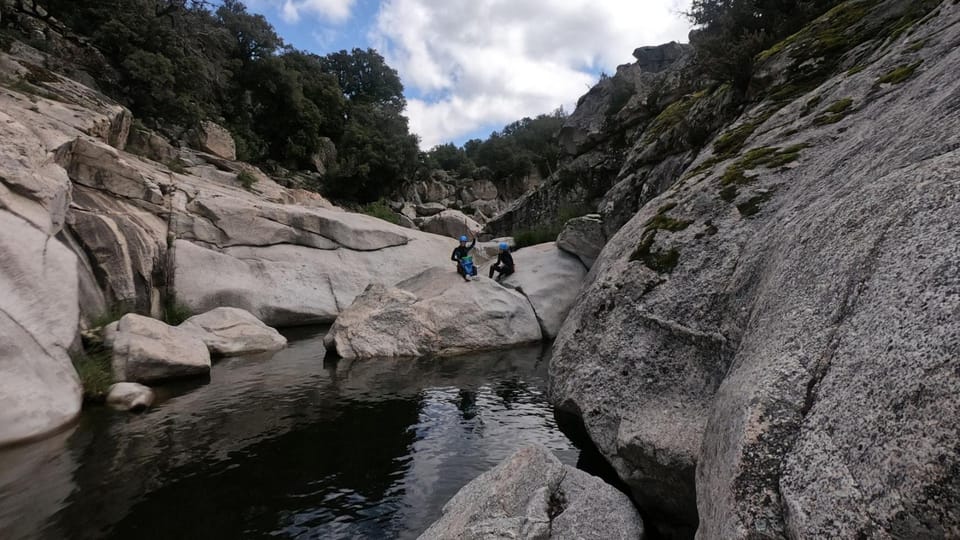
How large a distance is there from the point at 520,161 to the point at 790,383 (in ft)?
259

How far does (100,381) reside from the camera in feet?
37.8

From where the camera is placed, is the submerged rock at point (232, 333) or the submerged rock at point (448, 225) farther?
the submerged rock at point (448, 225)

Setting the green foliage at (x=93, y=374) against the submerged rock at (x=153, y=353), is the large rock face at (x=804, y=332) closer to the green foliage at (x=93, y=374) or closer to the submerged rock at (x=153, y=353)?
the green foliage at (x=93, y=374)

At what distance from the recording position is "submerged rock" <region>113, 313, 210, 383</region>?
12.6m

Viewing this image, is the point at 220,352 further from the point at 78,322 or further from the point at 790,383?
the point at 790,383

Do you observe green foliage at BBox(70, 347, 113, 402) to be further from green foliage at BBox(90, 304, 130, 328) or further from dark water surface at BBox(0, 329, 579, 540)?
green foliage at BBox(90, 304, 130, 328)

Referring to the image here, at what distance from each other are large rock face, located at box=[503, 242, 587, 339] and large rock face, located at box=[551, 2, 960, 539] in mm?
10992

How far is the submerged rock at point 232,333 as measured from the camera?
1658 cm

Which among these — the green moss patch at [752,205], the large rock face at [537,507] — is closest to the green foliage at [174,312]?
the large rock face at [537,507]

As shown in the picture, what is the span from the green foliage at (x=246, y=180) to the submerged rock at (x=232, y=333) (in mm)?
15990

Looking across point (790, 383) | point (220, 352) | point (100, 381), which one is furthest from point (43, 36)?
point (790, 383)

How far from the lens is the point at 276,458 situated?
8.69 meters

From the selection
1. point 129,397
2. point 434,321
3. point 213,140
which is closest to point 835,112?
point 434,321

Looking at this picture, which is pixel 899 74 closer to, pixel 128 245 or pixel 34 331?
pixel 34 331
